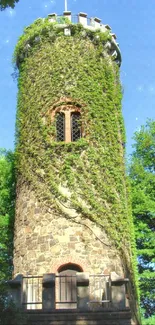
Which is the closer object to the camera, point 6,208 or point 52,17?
point 52,17

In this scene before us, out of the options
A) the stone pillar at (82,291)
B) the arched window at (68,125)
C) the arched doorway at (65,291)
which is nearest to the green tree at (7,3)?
the stone pillar at (82,291)

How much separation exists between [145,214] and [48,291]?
1095 cm

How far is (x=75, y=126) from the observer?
569 inches

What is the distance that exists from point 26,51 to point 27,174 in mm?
5146

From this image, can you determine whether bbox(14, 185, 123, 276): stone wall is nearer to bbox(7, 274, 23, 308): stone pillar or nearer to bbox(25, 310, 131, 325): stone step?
bbox(7, 274, 23, 308): stone pillar

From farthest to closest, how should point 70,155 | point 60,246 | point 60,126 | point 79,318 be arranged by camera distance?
point 60,126, point 70,155, point 60,246, point 79,318

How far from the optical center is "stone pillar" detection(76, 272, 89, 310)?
9344 mm

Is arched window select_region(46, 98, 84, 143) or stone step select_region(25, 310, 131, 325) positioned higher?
arched window select_region(46, 98, 84, 143)

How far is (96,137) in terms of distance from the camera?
45.8 feet

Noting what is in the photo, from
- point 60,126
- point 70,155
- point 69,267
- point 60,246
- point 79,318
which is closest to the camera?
point 79,318

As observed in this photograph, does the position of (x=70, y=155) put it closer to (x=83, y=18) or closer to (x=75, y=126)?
(x=75, y=126)

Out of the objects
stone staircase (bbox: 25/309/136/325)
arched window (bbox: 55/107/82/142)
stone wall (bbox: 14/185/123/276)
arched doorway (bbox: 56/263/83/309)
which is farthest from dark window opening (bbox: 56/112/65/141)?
stone staircase (bbox: 25/309/136/325)

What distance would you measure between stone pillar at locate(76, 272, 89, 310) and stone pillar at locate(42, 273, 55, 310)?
1.81ft

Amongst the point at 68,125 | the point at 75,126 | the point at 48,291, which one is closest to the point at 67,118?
the point at 68,125
